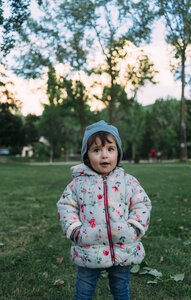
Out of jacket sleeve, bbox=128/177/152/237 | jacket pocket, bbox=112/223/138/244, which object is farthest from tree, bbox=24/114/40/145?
jacket pocket, bbox=112/223/138/244

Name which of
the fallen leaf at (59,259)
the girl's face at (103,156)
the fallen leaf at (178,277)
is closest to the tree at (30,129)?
the fallen leaf at (59,259)

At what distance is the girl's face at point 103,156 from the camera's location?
2521 mm

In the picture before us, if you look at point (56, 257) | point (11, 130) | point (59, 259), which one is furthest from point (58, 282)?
point (11, 130)

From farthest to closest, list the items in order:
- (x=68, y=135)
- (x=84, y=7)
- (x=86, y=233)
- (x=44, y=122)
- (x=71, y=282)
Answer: (x=68, y=135), (x=44, y=122), (x=84, y=7), (x=71, y=282), (x=86, y=233)

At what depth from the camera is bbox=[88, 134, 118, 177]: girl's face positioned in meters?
2.52

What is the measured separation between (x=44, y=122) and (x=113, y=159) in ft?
137

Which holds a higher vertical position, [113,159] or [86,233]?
[113,159]

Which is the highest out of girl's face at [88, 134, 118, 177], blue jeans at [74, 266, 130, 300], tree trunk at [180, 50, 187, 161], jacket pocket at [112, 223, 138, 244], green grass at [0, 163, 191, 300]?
tree trunk at [180, 50, 187, 161]

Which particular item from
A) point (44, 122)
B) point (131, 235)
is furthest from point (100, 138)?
point (44, 122)

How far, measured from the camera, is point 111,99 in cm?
1352

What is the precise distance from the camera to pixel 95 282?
243 cm

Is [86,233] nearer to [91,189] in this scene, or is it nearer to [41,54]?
[91,189]

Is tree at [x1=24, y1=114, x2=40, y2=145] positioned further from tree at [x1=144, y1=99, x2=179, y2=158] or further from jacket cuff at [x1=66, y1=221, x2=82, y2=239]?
jacket cuff at [x1=66, y1=221, x2=82, y2=239]

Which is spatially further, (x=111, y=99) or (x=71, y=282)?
(x=111, y=99)
